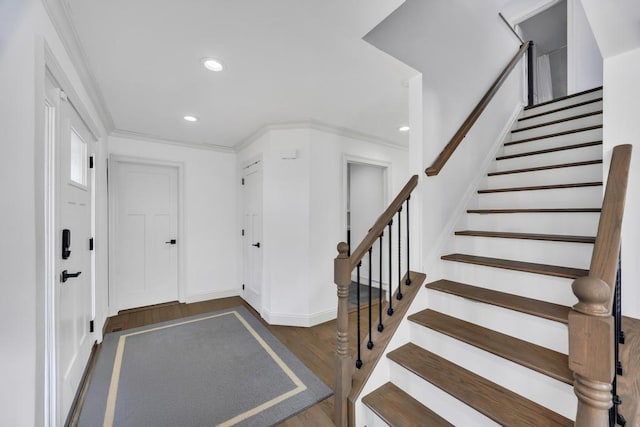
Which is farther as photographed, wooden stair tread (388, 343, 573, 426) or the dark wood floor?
the dark wood floor

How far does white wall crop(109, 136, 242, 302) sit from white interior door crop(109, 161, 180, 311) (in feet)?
0.61

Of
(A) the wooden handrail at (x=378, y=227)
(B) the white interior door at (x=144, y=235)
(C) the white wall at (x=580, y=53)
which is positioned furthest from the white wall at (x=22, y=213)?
(C) the white wall at (x=580, y=53)

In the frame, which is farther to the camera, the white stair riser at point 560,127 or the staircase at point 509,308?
the white stair riser at point 560,127

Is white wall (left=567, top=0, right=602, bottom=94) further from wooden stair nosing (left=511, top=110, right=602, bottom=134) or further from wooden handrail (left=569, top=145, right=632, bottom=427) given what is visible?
wooden handrail (left=569, top=145, right=632, bottom=427)

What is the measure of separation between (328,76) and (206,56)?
88 centimetres

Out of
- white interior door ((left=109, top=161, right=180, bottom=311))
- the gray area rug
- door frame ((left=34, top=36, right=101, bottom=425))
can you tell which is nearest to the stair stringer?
the gray area rug

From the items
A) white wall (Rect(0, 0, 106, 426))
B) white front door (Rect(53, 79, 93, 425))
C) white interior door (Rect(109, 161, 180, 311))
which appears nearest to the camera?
white wall (Rect(0, 0, 106, 426))

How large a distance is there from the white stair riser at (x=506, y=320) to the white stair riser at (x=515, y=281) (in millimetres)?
221

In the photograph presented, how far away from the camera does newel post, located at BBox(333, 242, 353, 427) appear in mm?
1515

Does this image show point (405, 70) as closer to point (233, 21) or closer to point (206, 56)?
point (233, 21)

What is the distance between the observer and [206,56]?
1.80 meters

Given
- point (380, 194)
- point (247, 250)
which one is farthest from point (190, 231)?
point (380, 194)

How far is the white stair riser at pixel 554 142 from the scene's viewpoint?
2.22m

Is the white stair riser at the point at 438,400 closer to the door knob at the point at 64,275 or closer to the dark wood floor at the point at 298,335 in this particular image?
the dark wood floor at the point at 298,335
